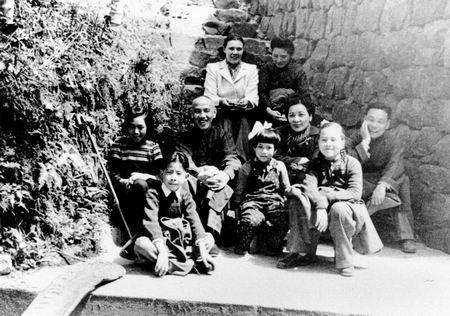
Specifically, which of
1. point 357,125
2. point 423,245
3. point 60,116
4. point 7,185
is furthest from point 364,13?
point 7,185

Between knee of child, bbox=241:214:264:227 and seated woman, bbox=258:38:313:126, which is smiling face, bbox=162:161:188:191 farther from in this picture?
seated woman, bbox=258:38:313:126

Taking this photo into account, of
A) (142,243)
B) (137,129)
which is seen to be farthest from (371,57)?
(142,243)

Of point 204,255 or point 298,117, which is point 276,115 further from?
point 204,255

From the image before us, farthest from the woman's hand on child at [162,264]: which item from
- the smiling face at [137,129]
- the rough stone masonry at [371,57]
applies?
the rough stone masonry at [371,57]

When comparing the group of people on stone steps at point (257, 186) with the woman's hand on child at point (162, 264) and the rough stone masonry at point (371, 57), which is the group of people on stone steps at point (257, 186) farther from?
the rough stone masonry at point (371, 57)

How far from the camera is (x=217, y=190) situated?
4414mm

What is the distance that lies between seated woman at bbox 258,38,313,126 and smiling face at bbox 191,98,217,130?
3.01 ft

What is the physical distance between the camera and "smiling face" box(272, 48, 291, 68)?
5816mm

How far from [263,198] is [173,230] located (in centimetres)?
86

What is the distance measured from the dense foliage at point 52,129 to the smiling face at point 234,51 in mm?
1407

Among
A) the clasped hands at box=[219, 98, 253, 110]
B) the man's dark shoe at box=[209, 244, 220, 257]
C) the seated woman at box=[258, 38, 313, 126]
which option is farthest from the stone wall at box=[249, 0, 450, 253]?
the man's dark shoe at box=[209, 244, 220, 257]

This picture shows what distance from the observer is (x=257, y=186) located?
444 cm

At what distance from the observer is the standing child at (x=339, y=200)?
3924 mm

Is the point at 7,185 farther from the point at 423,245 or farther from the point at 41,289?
the point at 423,245
